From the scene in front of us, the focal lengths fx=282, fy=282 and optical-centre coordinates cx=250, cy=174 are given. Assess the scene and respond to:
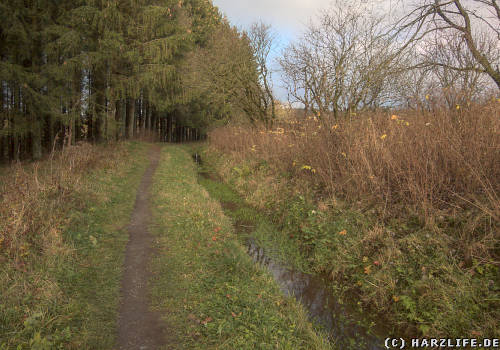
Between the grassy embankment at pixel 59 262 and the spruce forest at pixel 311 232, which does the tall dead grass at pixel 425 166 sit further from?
the grassy embankment at pixel 59 262

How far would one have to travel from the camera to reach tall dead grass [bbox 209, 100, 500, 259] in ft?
13.5

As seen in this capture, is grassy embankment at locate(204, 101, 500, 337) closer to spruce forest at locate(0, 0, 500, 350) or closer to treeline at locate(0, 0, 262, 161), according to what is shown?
spruce forest at locate(0, 0, 500, 350)

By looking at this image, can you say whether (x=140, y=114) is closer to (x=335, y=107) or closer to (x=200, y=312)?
(x=335, y=107)

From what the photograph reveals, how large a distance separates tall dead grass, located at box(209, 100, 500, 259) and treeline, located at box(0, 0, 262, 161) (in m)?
8.91

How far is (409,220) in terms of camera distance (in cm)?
484

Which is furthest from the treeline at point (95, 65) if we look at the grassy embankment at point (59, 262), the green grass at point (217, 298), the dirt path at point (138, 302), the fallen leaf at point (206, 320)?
the fallen leaf at point (206, 320)

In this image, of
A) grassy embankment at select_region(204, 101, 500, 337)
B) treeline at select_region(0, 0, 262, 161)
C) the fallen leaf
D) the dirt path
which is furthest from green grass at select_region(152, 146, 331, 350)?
treeline at select_region(0, 0, 262, 161)

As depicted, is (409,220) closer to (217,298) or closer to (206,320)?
(217,298)

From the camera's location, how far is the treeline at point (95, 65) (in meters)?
12.5

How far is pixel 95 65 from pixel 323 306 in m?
14.8

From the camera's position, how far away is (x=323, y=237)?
5820mm

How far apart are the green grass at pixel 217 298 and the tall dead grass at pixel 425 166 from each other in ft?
8.45

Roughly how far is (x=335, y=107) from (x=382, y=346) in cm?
635

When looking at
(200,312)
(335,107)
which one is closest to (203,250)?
(200,312)
